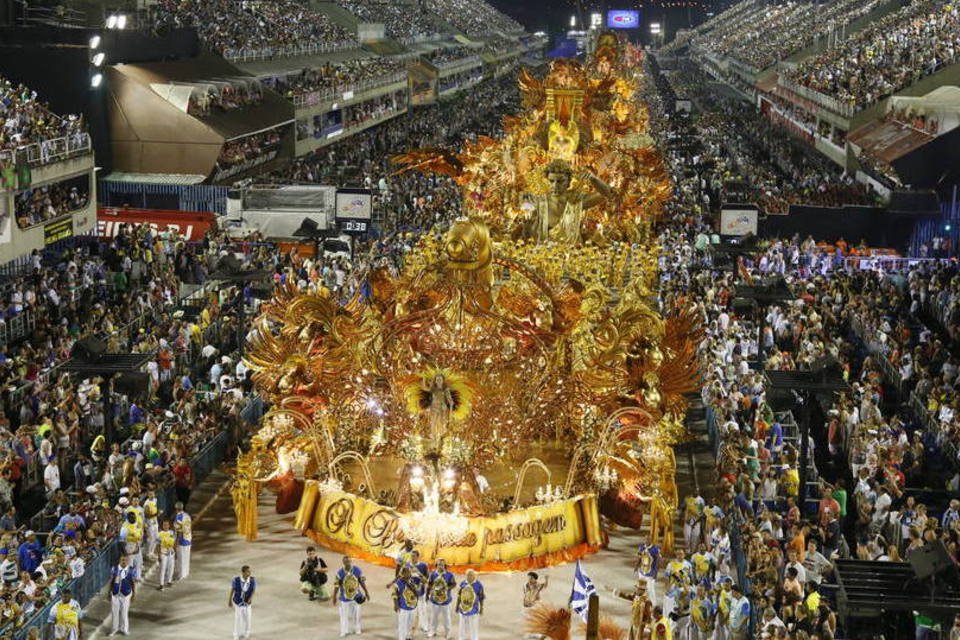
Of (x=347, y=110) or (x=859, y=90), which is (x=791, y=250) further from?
(x=347, y=110)

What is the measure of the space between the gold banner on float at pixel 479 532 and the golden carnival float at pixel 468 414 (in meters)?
0.02

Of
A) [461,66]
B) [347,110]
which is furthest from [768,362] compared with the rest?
[461,66]

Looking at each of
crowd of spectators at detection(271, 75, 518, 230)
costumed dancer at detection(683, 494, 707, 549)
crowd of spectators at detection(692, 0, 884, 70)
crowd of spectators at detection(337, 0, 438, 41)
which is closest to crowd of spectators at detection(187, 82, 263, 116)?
crowd of spectators at detection(271, 75, 518, 230)

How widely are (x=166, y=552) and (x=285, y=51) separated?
167ft

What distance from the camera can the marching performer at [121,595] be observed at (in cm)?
1812

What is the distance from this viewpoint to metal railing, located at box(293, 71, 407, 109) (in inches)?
2384

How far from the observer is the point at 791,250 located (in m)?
40.9

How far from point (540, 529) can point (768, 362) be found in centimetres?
809

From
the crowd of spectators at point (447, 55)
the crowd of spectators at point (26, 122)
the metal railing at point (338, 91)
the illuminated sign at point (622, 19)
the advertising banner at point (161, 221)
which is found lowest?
the advertising banner at point (161, 221)

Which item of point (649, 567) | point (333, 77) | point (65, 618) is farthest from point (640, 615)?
point (333, 77)

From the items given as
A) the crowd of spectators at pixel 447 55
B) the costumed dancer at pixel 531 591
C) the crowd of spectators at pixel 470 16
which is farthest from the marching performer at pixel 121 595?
the crowd of spectators at pixel 470 16

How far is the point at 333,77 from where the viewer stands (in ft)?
225

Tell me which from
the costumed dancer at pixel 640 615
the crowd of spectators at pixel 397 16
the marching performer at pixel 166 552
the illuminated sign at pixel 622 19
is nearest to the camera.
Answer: the costumed dancer at pixel 640 615

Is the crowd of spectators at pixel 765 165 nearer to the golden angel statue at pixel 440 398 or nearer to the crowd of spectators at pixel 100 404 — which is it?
the crowd of spectators at pixel 100 404
